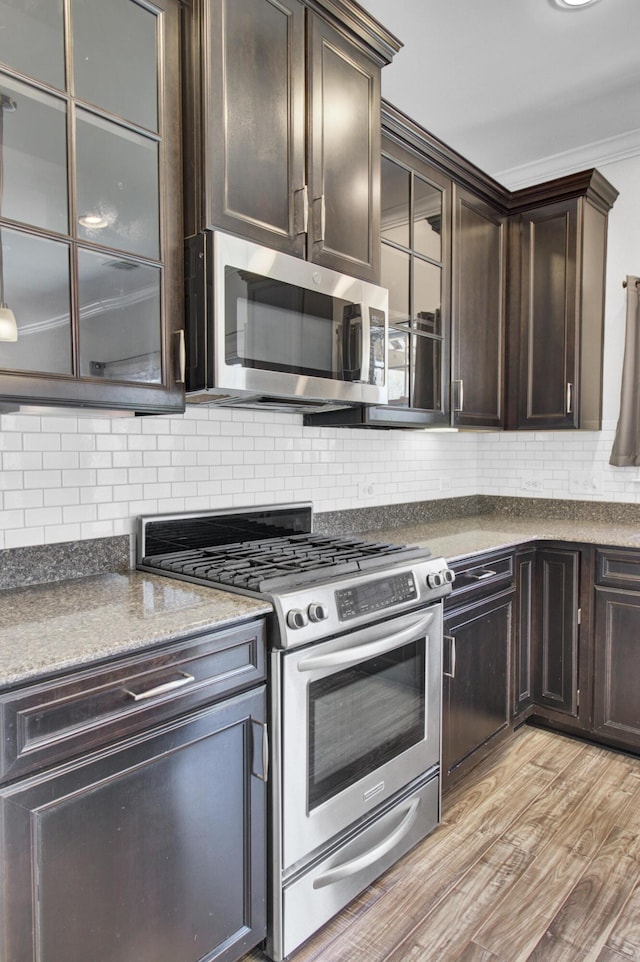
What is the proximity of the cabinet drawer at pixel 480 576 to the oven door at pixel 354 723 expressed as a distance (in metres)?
0.23

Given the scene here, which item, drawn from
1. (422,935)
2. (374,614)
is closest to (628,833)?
(422,935)

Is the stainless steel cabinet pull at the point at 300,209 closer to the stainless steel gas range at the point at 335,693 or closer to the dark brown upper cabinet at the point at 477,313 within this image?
the stainless steel gas range at the point at 335,693

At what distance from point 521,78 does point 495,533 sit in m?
2.03

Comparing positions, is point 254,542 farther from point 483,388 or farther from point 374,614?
point 483,388

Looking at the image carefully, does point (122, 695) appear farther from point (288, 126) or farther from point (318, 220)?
point (288, 126)

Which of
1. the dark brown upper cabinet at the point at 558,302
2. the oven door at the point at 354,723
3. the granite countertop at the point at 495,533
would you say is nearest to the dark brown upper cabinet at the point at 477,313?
the dark brown upper cabinet at the point at 558,302

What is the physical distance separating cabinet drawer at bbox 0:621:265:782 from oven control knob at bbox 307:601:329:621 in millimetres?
133

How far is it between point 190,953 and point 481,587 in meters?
1.57

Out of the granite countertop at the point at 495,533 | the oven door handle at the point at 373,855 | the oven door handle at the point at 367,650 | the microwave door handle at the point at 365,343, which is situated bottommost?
the oven door handle at the point at 373,855

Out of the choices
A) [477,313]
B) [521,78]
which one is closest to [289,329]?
[477,313]

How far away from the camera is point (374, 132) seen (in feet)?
7.25

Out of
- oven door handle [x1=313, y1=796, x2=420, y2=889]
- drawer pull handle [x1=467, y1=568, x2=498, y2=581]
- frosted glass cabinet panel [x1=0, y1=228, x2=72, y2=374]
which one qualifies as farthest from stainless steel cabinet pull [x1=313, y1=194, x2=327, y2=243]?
oven door handle [x1=313, y1=796, x2=420, y2=889]

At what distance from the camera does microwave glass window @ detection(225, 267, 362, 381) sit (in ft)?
5.53

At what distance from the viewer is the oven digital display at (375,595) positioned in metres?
1.70
